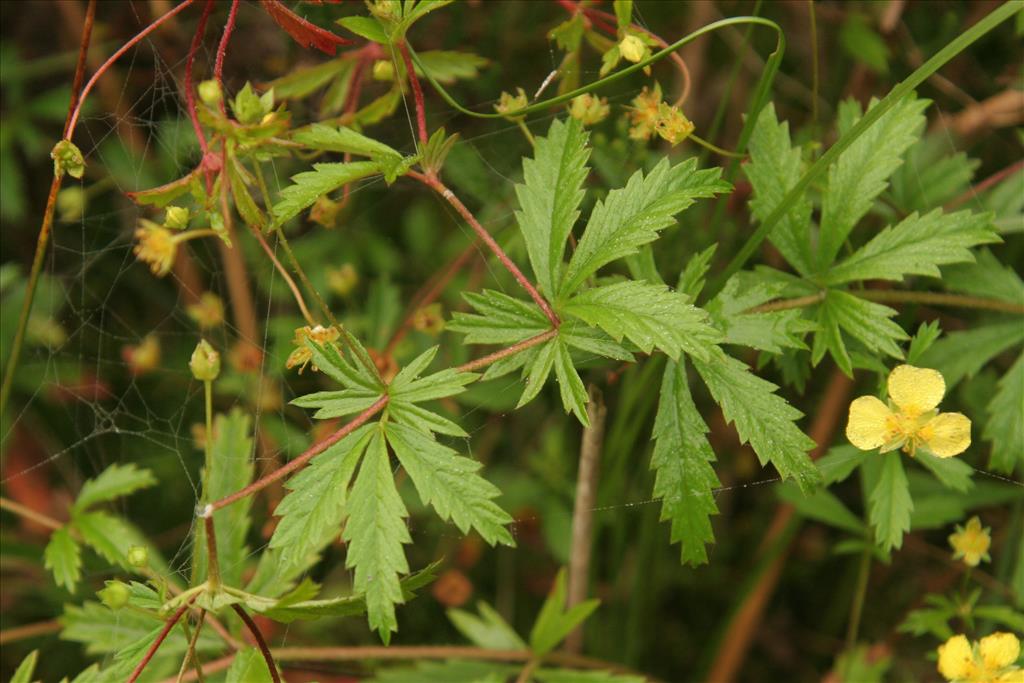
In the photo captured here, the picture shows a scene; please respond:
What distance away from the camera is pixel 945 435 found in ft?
3.42

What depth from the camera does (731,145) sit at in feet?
6.01

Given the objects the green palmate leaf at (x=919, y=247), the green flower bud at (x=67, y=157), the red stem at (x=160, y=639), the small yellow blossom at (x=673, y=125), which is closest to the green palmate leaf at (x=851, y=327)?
the green palmate leaf at (x=919, y=247)

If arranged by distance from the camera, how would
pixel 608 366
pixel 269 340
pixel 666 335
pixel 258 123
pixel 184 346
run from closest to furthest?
pixel 666 335 → pixel 258 123 → pixel 608 366 → pixel 269 340 → pixel 184 346

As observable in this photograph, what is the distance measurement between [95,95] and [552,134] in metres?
1.14

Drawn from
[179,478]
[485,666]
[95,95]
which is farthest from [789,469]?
[95,95]

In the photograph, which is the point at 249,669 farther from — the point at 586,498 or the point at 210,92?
the point at 210,92

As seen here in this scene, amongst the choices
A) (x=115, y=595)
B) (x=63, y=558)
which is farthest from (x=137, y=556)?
(x=63, y=558)

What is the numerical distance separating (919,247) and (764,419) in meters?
0.29

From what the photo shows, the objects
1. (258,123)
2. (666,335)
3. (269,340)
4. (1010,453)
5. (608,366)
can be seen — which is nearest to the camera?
(666,335)

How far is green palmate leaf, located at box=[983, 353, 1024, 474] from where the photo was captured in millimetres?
1162

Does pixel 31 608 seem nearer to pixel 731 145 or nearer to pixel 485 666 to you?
pixel 485 666

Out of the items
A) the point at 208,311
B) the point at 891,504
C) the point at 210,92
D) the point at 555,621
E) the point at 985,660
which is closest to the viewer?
the point at 210,92

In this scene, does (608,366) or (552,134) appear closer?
(552,134)

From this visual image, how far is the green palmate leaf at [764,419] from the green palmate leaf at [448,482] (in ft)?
0.90
